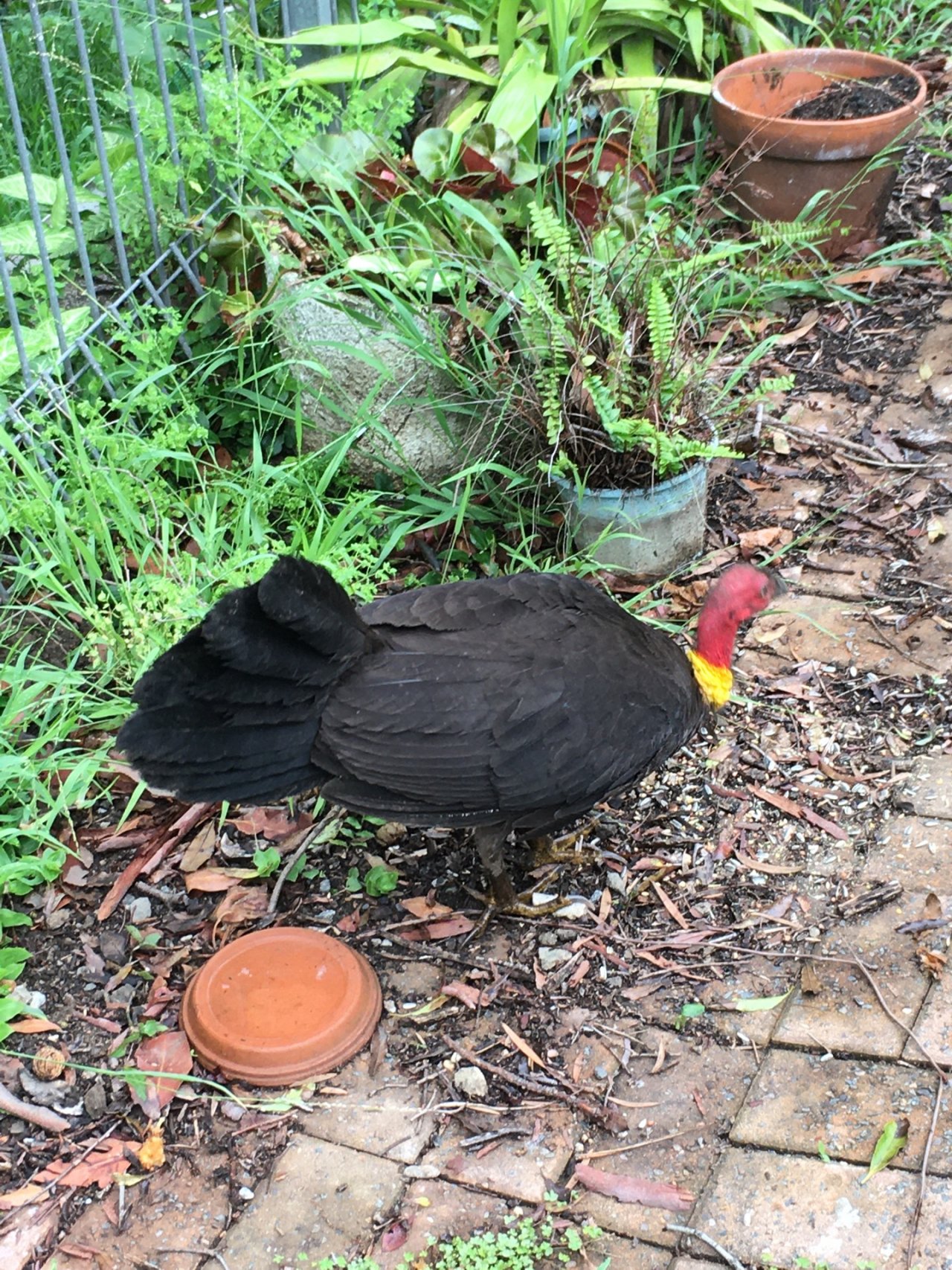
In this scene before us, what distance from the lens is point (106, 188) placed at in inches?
173

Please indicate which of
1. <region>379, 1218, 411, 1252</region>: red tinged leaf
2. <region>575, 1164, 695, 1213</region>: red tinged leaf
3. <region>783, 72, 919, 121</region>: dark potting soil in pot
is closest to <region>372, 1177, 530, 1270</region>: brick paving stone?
<region>379, 1218, 411, 1252</region>: red tinged leaf

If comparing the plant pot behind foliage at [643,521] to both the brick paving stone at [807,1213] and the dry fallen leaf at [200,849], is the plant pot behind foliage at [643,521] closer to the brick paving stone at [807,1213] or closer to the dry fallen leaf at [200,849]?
the dry fallen leaf at [200,849]

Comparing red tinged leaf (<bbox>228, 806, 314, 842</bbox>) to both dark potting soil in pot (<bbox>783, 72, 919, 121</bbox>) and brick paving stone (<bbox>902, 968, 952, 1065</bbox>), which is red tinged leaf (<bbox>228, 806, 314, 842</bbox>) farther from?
dark potting soil in pot (<bbox>783, 72, 919, 121</bbox>)

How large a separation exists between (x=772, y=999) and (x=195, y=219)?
357 centimetres

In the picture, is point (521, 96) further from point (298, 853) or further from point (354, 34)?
point (298, 853)

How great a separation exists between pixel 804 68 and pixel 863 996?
15.1ft

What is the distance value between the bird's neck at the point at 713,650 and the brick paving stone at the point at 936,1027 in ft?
3.30

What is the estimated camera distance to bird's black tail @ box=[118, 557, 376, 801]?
2.77m

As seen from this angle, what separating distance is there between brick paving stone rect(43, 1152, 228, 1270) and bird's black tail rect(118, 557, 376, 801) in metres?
0.84

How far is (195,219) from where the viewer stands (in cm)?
476

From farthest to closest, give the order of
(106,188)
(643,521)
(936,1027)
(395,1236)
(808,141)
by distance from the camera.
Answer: (808,141) → (106,188) → (643,521) → (936,1027) → (395,1236)

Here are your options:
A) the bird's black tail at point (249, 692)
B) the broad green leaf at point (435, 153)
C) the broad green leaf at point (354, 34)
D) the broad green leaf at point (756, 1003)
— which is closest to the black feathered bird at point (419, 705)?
the bird's black tail at point (249, 692)

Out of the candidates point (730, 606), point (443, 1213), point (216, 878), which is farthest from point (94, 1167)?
point (730, 606)

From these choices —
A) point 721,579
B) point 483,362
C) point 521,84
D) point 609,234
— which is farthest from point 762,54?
point 721,579
